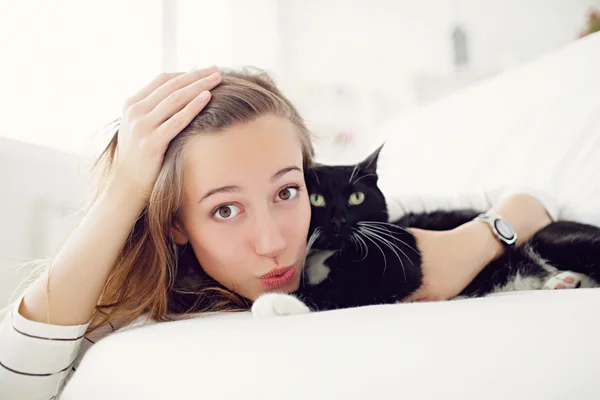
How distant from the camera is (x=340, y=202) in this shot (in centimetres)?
102

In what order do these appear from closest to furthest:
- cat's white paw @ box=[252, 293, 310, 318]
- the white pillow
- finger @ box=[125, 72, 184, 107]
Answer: cat's white paw @ box=[252, 293, 310, 318]
finger @ box=[125, 72, 184, 107]
the white pillow

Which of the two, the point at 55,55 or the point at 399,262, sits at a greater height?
the point at 55,55

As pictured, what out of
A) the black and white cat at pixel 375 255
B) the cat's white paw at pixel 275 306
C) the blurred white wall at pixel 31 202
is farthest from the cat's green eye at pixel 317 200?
the blurred white wall at pixel 31 202

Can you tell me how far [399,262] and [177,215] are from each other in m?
0.42

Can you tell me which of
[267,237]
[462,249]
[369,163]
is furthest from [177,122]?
[462,249]

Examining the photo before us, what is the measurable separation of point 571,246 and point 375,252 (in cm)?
41

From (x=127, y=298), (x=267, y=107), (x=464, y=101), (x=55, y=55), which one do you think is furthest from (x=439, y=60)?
(x=127, y=298)

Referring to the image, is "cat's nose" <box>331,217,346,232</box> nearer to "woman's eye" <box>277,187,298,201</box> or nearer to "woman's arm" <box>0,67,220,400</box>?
"woman's eye" <box>277,187,298,201</box>

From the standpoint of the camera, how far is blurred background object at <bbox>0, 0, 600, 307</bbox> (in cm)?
137

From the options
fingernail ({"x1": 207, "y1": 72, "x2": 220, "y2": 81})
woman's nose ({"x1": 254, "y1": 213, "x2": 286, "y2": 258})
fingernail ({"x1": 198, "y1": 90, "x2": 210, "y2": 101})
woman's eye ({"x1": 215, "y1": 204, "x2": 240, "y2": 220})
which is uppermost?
fingernail ({"x1": 207, "y1": 72, "x2": 220, "y2": 81})

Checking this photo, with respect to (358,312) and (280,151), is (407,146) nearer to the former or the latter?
(280,151)

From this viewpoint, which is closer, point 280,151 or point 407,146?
point 280,151

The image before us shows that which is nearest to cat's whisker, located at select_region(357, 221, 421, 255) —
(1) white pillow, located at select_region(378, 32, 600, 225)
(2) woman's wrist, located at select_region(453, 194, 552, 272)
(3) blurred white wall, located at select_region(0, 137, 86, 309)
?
(2) woman's wrist, located at select_region(453, 194, 552, 272)

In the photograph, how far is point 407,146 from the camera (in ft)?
6.70
